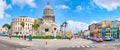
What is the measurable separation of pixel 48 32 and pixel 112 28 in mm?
45555

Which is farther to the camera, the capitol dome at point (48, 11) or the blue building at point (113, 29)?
the capitol dome at point (48, 11)

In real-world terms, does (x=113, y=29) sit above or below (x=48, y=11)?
below

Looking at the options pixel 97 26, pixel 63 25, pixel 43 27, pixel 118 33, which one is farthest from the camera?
pixel 97 26

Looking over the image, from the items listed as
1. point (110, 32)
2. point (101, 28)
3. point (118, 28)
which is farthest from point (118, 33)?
point (101, 28)

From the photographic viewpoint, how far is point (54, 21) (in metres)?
172

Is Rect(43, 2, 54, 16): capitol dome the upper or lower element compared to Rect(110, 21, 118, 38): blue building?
upper

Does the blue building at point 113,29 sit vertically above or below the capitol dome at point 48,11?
below

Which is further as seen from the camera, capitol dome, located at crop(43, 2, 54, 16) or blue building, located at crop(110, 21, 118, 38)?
capitol dome, located at crop(43, 2, 54, 16)

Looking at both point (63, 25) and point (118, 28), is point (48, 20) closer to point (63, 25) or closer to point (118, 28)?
point (63, 25)

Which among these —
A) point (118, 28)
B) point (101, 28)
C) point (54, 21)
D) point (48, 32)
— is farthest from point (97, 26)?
point (48, 32)

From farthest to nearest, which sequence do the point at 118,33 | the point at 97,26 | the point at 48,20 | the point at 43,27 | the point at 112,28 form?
the point at 97,26
the point at 48,20
the point at 112,28
the point at 118,33
the point at 43,27

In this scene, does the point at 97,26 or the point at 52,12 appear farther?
the point at 97,26

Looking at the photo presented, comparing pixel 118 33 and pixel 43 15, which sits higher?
pixel 43 15

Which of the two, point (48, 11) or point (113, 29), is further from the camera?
point (48, 11)
